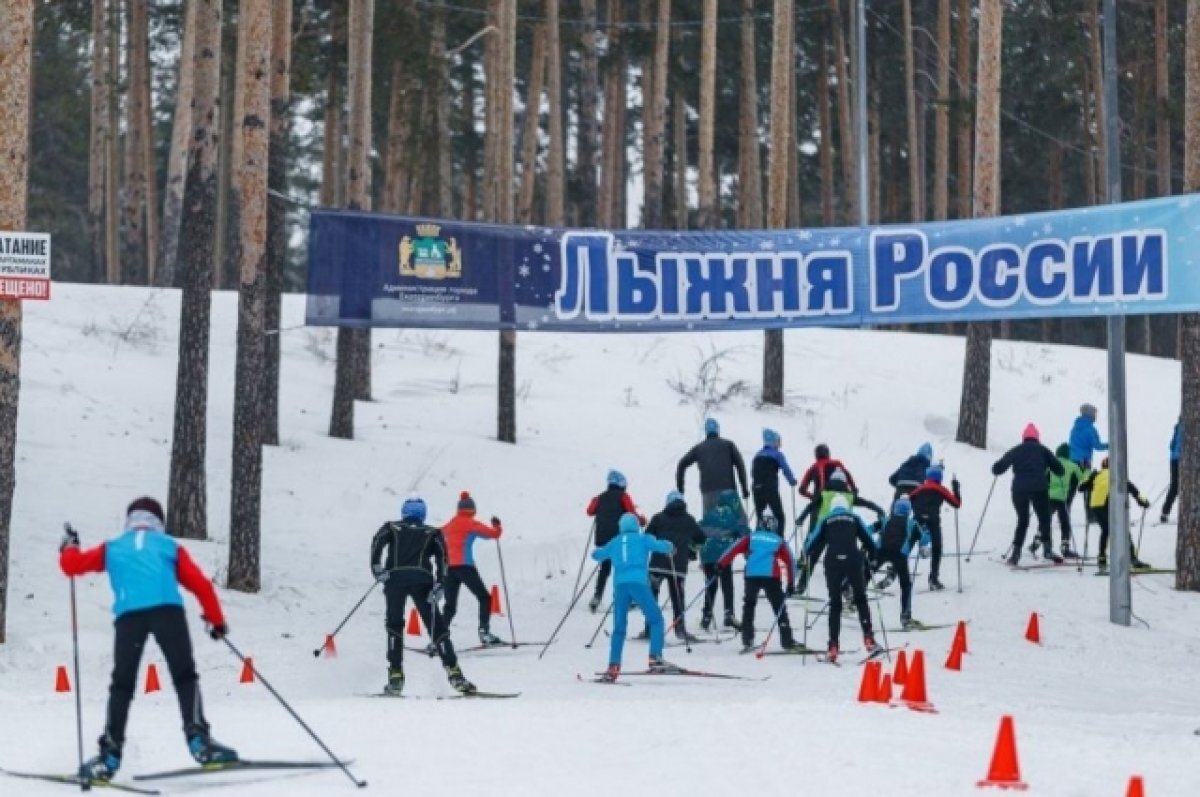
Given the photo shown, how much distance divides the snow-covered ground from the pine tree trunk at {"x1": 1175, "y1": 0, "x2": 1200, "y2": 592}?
568mm

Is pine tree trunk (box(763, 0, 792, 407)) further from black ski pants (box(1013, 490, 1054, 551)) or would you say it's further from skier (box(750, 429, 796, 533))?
black ski pants (box(1013, 490, 1054, 551))

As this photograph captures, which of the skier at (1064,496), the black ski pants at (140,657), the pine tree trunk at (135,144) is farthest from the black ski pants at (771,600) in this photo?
the pine tree trunk at (135,144)

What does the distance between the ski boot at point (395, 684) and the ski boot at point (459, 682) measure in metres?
0.45

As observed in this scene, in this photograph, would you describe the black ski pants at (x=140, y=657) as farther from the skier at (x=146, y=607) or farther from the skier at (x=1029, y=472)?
the skier at (x=1029, y=472)

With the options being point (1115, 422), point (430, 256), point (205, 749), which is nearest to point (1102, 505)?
point (1115, 422)

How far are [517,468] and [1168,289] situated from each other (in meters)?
10.5

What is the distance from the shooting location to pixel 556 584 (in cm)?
2022

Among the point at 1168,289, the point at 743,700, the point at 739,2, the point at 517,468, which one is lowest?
the point at 743,700

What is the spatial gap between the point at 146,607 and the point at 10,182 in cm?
635

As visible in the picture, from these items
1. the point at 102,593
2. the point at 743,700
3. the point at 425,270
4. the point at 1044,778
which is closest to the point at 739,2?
the point at 425,270

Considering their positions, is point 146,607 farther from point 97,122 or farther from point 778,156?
point 97,122

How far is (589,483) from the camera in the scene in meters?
24.1

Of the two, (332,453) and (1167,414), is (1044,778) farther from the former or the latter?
(1167,414)

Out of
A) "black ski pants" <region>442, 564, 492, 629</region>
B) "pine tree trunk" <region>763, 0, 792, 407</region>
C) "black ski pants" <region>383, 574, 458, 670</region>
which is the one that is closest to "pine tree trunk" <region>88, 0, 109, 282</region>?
"pine tree trunk" <region>763, 0, 792, 407</region>
